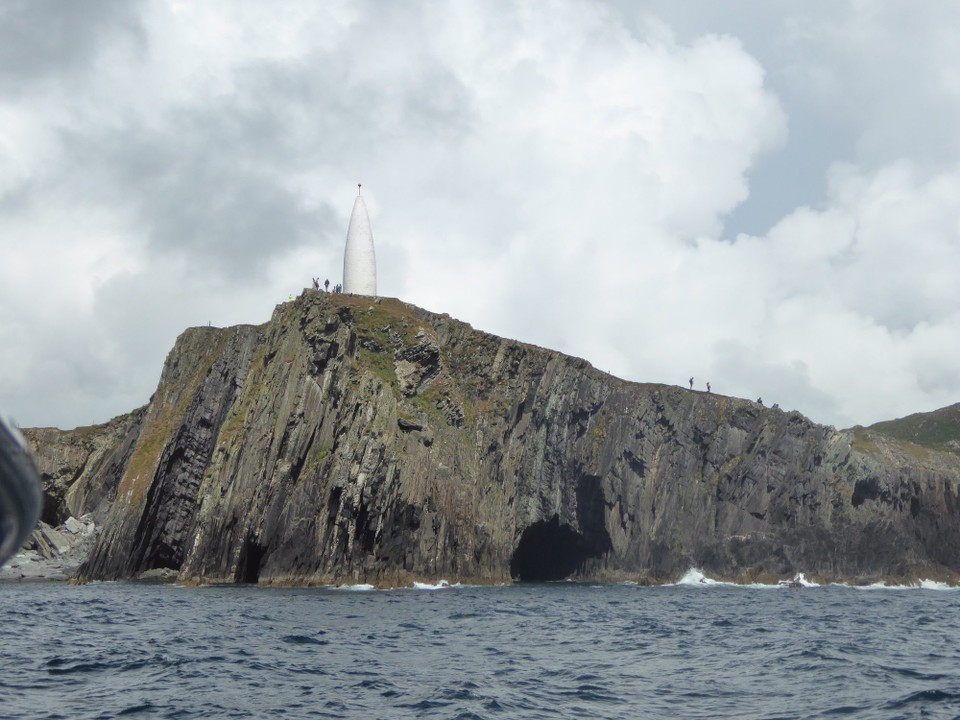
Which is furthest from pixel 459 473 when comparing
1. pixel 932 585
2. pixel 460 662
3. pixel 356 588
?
pixel 932 585

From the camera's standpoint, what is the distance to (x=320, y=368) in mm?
83312

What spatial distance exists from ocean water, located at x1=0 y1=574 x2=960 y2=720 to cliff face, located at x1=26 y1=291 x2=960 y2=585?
21851mm

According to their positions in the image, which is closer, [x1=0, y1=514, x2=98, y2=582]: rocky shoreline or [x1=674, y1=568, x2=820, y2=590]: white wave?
[x1=0, y1=514, x2=98, y2=582]: rocky shoreline

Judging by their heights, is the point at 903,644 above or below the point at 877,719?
above

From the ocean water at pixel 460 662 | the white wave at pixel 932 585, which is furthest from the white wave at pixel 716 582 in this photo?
the ocean water at pixel 460 662

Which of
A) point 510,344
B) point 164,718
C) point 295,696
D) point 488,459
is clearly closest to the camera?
point 164,718

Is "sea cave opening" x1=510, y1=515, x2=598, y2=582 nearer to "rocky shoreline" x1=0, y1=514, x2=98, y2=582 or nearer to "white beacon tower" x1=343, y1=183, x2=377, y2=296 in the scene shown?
"white beacon tower" x1=343, y1=183, x2=377, y2=296

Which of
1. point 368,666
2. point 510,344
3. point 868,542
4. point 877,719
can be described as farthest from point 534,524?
point 877,719

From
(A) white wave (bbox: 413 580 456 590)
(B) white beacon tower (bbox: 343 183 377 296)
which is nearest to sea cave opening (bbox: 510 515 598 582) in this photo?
(A) white wave (bbox: 413 580 456 590)

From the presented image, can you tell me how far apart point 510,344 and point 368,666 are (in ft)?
223

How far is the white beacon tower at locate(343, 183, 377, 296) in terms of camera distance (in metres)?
107

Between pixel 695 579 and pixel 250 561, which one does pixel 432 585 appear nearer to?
pixel 250 561

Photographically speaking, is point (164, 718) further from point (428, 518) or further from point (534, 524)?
point (534, 524)

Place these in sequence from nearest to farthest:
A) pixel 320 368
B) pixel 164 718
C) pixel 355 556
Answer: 1. pixel 164 718
2. pixel 355 556
3. pixel 320 368
